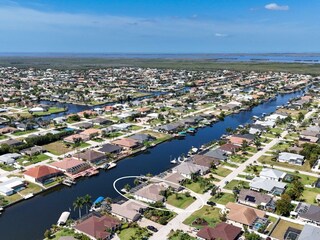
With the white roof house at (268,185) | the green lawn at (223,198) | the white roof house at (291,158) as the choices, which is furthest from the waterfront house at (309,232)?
the white roof house at (291,158)

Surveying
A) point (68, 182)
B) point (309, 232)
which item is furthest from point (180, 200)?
point (68, 182)

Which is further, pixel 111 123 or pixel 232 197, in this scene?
pixel 111 123

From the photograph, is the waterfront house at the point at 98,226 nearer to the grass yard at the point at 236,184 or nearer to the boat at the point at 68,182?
the boat at the point at 68,182

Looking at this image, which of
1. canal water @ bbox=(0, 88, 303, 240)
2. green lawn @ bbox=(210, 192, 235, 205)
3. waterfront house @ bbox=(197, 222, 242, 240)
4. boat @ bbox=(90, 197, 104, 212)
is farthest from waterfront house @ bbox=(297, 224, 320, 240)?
canal water @ bbox=(0, 88, 303, 240)

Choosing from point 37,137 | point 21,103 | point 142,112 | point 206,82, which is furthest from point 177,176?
point 206,82

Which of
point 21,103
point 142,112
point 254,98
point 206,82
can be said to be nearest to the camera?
point 142,112

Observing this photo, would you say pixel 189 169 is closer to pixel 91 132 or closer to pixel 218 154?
pixel 218 154

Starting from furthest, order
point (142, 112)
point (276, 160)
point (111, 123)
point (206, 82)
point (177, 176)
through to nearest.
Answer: point (206, 82) → point (142, 112) → point (111, 123) → point (276, 160) → point (177, 176)

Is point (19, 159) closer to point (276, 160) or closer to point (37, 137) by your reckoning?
point (37, 137)
